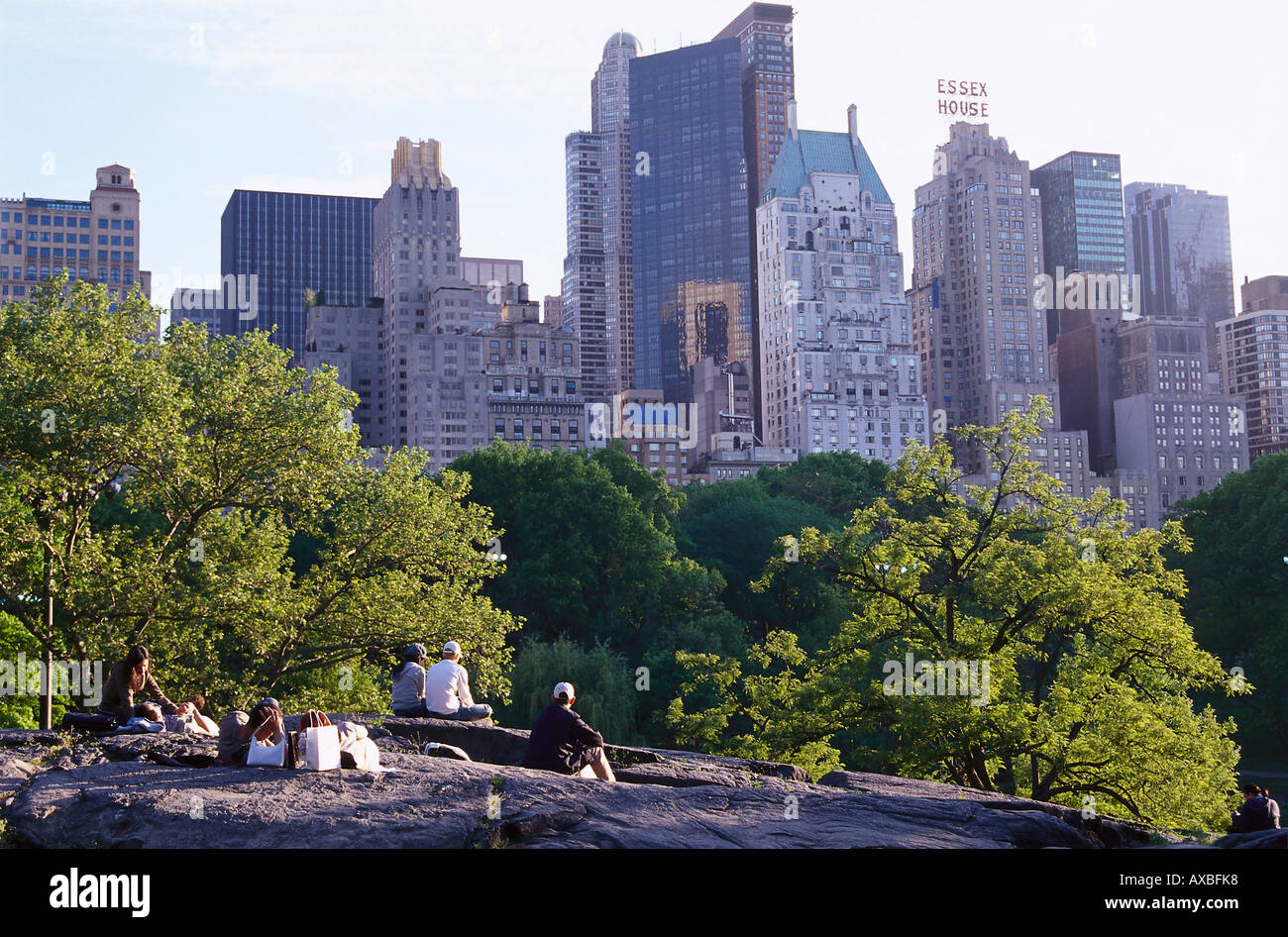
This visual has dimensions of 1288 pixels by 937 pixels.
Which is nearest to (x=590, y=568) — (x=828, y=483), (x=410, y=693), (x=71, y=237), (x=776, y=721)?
(x=776, y=721)

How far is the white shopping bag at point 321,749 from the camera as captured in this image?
50.6ft

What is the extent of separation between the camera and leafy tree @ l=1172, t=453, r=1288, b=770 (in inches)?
2504

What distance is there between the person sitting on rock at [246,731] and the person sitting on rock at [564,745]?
3.22m

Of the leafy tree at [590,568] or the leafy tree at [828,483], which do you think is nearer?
the leafy tree at [590,568]

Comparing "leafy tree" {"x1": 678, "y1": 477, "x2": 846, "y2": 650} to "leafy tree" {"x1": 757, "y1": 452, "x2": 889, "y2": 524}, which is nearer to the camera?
"leafy tree" {"x1": 678, "y1": 477, "x2": 846, "y2": 650}

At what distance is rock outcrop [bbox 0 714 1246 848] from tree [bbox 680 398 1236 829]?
11.3m

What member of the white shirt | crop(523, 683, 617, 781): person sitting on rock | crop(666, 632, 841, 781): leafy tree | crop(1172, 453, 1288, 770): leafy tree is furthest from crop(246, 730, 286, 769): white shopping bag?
crop(1172, 453, 1288, 770): leafy tree

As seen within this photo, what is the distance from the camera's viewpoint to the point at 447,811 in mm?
13945

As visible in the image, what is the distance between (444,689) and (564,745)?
518cm

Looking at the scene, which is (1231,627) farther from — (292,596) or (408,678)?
(408,678)

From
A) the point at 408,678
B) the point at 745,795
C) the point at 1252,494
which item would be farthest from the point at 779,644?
the point at 1252,494

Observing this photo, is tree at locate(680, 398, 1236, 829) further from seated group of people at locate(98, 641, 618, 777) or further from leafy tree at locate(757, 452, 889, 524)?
leafy tree at locate(757, 452, 889, 524)

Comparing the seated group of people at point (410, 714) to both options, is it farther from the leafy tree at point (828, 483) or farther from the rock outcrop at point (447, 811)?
the leafy tree at point (828, 483)

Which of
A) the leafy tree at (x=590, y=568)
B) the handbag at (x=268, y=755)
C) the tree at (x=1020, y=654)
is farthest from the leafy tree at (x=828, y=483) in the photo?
the handbag at (x=268, y=755)
